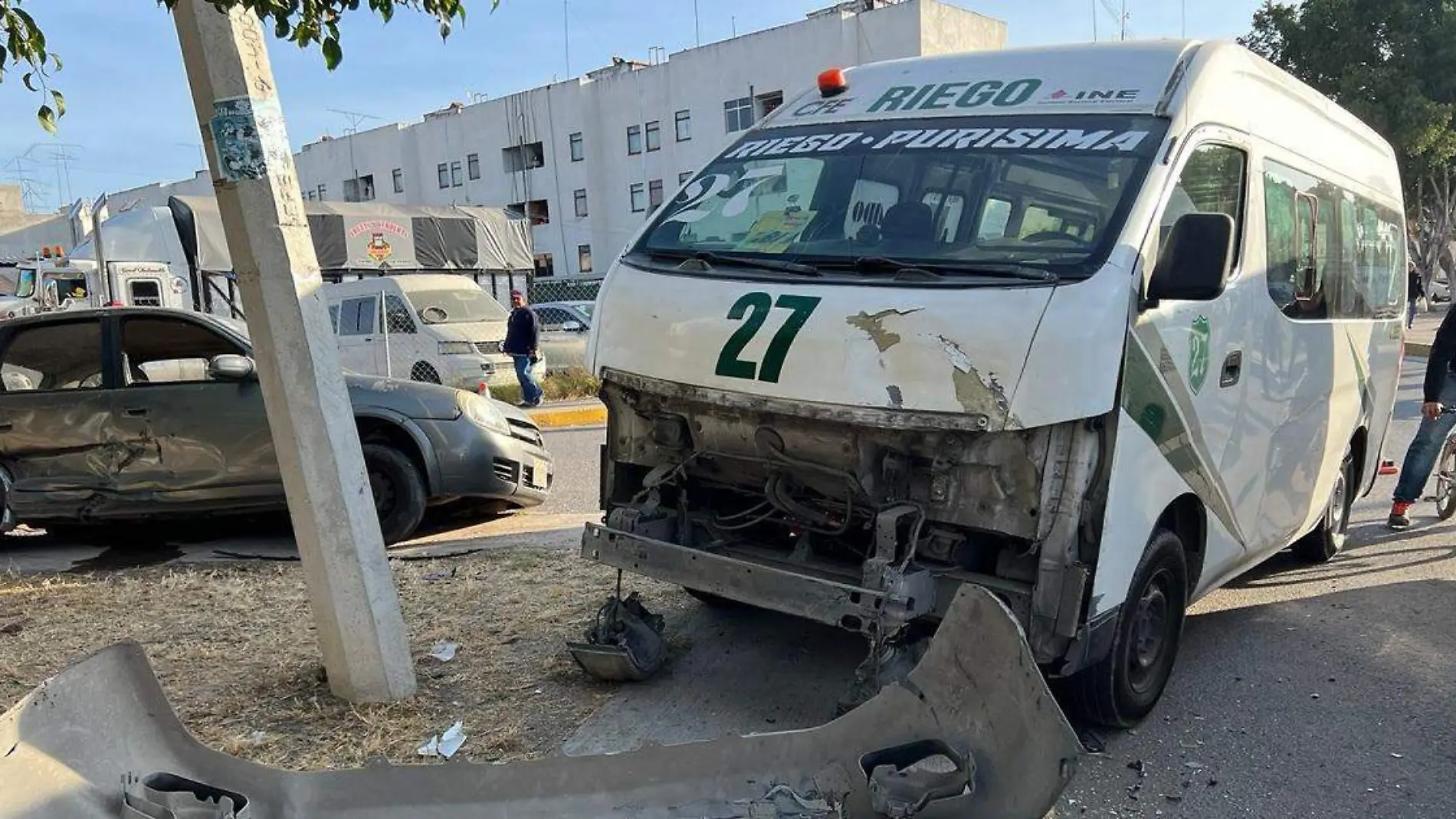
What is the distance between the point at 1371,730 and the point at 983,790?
1943 millimetres

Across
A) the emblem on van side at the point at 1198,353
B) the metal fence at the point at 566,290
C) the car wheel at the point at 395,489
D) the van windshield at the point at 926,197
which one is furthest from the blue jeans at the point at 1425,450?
the metal fence at the point at 566,290

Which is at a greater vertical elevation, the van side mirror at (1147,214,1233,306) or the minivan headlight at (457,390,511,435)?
the van side mirror at (1147,214,1233,306)

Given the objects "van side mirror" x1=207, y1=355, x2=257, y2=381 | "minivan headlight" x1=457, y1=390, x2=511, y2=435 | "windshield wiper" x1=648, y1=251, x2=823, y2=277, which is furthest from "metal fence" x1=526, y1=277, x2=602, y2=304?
"windshield wiper" x1=648, y1=251, x2=823, y2=277

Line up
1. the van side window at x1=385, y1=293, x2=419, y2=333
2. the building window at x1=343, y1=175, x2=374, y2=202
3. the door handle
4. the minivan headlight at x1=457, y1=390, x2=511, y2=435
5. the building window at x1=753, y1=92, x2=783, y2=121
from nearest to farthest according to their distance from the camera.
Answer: the door handle, the minivan headlight at x1=457, y1=390, x2=511, y2=435, the van side window at x1=385, y1=293, x2=419, y2=333, the building window at x1=753, y1=92, x2=783, y2=121, the building window at x1=343, y1=175, x2=374, y2=202

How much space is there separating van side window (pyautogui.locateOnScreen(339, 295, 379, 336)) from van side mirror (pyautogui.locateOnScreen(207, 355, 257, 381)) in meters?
8.91

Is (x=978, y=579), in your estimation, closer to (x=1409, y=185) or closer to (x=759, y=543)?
(x=759, y=543)

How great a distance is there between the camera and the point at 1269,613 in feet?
17.3

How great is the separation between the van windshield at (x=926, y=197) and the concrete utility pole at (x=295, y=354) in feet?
4.47

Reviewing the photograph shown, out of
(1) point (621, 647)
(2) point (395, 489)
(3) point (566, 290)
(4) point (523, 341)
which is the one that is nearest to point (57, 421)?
(2) point (395, 489)

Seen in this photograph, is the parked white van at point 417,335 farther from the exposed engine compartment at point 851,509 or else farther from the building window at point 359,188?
the building window at point 359,188

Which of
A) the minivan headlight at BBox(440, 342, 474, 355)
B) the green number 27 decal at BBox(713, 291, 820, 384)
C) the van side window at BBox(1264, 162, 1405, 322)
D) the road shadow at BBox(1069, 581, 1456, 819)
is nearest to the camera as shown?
the road shadow at BBox(1069, 581, 1456, 819)

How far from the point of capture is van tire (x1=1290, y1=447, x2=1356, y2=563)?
599 centimetres

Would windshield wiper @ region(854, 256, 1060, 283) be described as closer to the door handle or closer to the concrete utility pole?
the door handle

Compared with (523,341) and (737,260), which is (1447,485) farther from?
(523,341)
